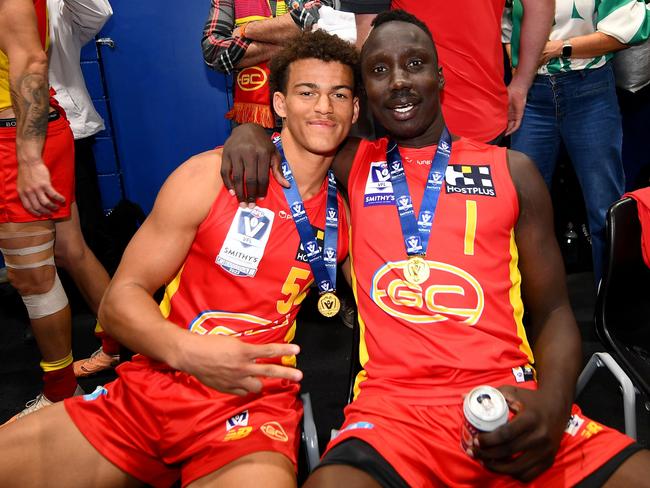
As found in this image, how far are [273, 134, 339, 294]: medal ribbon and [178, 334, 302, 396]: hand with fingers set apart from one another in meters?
0.45

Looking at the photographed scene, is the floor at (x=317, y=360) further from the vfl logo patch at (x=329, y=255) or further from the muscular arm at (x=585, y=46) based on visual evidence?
the muscular arm at (x=585, y=46)

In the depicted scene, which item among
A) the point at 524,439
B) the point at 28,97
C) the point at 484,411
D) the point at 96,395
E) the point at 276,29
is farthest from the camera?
the point at 276,29

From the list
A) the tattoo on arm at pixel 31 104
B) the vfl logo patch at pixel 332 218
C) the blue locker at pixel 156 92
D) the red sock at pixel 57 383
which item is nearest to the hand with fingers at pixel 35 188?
the tattoo on arm at pixel 31 104

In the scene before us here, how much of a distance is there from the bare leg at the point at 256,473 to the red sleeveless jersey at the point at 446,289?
30 centimetres

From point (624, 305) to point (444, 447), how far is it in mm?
857

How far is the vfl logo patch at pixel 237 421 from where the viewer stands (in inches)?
63.0

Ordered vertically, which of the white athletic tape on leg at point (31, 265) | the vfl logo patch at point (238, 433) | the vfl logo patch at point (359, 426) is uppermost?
the vfl logo patch at point (359, 426)

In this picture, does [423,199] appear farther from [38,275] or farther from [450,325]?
[38,275]

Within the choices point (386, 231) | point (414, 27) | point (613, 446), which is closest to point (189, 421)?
point (386, 231)

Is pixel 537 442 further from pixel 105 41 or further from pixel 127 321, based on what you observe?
pixel 105 41

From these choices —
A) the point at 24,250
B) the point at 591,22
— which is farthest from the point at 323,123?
the point at 591,22

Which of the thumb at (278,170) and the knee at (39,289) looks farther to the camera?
the knee at (39,289)

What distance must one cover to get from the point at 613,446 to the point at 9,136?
2334 millimetres

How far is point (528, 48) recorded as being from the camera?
2.49m
